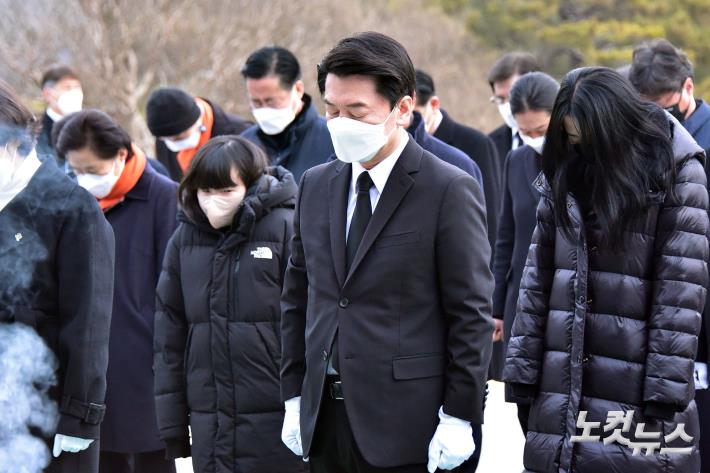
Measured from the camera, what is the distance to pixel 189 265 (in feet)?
17.2

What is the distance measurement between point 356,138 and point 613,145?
98cm

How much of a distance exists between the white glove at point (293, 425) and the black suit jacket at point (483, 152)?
11.7 ft

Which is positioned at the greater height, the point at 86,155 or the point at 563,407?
the point at 86,155

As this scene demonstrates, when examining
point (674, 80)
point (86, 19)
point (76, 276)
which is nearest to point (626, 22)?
point (86, 19)

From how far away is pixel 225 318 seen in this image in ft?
16.8

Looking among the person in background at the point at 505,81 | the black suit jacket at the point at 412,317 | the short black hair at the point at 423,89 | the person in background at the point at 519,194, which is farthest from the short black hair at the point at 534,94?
the black suit jacket at the point at 412,317

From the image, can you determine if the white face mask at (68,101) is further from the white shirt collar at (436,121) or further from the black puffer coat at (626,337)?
the black puffer coat at (626,337)

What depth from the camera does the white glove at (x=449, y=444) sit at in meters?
3.71

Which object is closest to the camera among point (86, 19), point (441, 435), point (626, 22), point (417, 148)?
point (441, 435)

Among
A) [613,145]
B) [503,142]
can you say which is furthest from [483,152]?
[613,145]

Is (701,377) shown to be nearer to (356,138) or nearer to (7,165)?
(356,138)

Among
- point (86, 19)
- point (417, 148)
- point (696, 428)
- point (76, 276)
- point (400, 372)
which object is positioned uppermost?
point (86, 19)

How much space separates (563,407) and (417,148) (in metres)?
1.08

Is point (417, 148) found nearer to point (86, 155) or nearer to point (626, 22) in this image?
point (86, 155)
